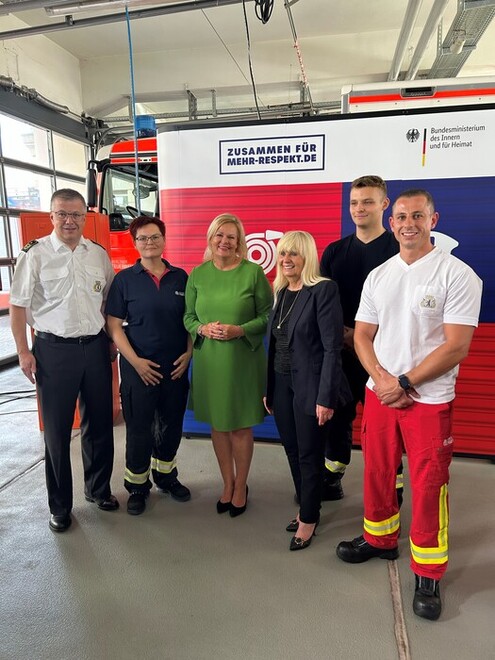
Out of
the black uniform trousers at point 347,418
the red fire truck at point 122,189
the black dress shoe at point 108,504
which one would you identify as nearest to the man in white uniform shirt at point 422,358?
the black uniform trousers at point 347,418

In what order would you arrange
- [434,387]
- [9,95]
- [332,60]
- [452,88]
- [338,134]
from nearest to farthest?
[434,387] → [338,134] → [452,88] → [9,95] → [332,60]

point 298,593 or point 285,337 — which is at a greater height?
point 285,337

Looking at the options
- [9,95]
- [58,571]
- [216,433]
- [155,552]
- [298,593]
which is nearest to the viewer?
[298,593]

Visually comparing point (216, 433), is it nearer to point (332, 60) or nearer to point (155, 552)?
point (155, 552)

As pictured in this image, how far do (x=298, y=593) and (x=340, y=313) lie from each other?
1190mm

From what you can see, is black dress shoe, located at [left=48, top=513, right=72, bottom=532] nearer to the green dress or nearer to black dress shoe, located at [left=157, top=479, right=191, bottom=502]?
black dress shoe, located at [left=157, top=479, right=191, bottom=502]

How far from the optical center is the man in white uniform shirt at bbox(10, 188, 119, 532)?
2.21 m

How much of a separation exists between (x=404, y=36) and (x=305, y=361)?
5731 mm

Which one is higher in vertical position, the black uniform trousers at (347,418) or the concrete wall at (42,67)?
the concrete wall at (42,67)

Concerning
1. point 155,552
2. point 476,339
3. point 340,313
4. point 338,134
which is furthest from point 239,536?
point 338,134

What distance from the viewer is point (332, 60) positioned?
7035 mm

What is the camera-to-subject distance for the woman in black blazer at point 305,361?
191 cm

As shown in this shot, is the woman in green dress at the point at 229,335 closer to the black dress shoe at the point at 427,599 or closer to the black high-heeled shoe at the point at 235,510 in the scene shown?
the black high-heeled shoe at the point at 235,510

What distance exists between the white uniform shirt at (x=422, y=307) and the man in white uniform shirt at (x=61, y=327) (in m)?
1.41
